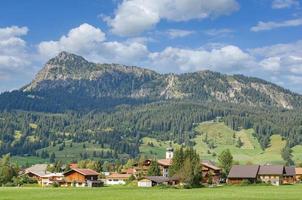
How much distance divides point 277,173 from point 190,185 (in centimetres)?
5822

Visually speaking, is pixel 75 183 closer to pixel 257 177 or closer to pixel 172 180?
pixel 172 180

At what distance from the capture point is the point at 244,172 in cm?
17300

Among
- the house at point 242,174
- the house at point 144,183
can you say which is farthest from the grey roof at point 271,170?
the house at point 144,183

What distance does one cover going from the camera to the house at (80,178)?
169000mm

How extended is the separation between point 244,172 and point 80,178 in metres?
52.8

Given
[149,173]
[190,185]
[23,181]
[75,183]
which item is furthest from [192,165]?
[23,181]

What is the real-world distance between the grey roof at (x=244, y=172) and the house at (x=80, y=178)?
43.7 meters

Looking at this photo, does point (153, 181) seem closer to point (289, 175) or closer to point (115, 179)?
point (115, 179)

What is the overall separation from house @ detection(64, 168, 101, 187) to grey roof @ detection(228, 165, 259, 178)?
143 feet

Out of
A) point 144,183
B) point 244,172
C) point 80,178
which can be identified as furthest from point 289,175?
point 80,178

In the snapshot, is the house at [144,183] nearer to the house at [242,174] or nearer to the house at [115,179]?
the house at [242,174]

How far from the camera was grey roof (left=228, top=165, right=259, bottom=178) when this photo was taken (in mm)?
171250

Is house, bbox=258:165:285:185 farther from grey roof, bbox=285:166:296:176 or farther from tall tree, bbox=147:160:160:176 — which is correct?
tall tree, bbox=147:160:160:176

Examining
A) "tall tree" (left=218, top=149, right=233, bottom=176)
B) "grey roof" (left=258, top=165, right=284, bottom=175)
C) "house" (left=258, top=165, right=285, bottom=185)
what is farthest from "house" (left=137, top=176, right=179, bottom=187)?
"tall tree" (left=218, top=149, right=233, bottom=176)
